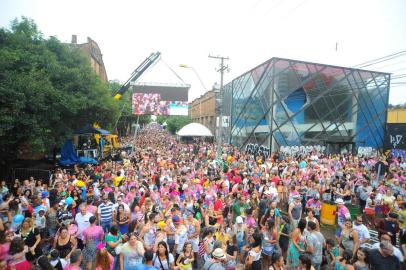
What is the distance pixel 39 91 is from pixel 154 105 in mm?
14339

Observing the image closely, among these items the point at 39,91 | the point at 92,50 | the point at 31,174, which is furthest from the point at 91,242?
the point at 92,50

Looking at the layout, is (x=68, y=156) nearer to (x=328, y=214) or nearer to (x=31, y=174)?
(x=31, y=174)

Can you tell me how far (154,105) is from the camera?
24297mm

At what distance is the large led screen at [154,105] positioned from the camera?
78.1 ft

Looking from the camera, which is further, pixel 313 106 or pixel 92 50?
pixel 92 50

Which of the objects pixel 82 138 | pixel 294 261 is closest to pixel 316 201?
pixel 294 261

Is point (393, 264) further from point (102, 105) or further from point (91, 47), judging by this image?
point (91, 47)

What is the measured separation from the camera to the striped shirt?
6.54m

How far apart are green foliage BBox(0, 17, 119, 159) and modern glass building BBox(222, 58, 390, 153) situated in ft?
46.4

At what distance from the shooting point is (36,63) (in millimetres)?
11555

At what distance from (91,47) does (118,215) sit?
30.0 metres

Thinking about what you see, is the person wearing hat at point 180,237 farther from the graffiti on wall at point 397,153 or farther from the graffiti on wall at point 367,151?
the graffiti on wall at point 367,151

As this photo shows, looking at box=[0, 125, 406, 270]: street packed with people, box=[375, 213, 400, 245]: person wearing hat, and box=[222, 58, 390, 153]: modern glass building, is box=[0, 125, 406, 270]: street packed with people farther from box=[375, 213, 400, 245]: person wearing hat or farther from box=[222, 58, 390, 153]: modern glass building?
box=[222, 58, 390, 153]: modern glass building

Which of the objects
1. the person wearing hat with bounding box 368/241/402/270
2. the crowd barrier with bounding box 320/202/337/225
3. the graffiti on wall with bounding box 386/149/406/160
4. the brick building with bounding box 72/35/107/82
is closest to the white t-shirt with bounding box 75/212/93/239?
the person wearing hat with bounding box 368/241/402/270
